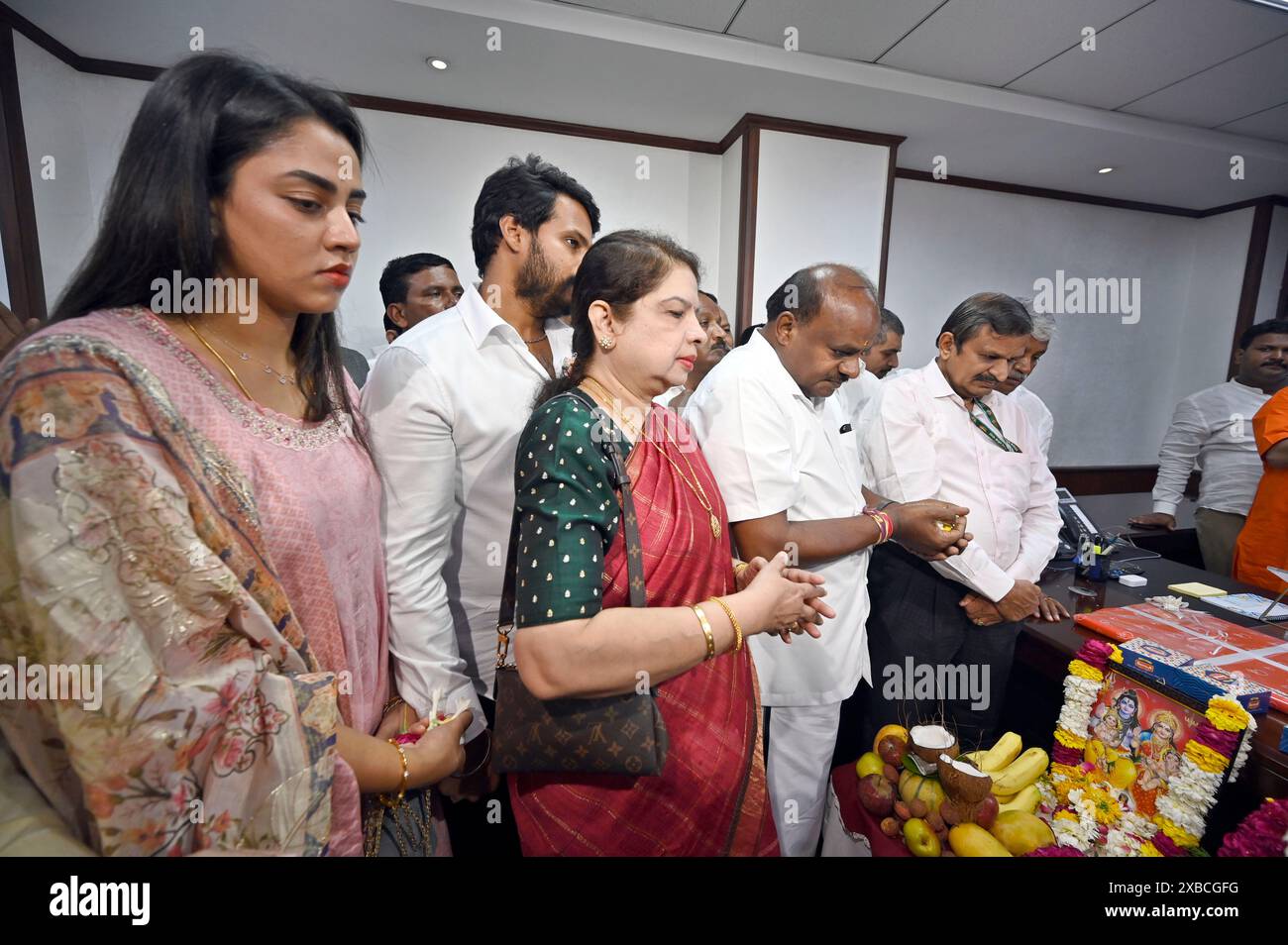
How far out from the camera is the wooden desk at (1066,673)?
3.11 ft

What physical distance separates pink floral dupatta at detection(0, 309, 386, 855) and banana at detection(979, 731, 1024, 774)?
1.44 m

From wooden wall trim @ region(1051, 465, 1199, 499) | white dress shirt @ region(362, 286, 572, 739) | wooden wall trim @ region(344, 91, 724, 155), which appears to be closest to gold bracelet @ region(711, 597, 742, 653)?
white dress shirt @ region(362, 286, 572, 739)

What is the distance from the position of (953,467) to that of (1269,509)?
1629 millimetres

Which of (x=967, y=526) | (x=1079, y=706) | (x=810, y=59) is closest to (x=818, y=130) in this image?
(x=810, y=59)

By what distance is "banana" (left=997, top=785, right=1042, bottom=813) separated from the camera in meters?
1.14

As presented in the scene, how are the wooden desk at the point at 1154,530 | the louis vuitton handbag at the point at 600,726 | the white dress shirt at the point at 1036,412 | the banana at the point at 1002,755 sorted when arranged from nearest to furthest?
the louis vuitton handbag at the point at 600,726 < the banana at the point at 1002,755 < the white dress shirt at the point at 1036,412 < the wooden desk at the point at 1154,530

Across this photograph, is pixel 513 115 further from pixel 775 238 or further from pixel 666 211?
pixel 775 238

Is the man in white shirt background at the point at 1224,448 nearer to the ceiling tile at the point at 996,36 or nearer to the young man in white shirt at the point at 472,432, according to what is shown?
the ceiling tile at the point at 996,36

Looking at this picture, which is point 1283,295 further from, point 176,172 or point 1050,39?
point 176,172

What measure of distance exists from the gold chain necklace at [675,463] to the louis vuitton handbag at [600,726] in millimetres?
53

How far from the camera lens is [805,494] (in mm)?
1312

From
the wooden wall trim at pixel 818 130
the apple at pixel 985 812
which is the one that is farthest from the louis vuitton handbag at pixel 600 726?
the wooden wall trim at pixel 818 130

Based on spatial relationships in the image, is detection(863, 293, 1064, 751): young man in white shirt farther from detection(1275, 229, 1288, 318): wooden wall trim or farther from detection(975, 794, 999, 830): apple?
Answer: detection(1275, 229, 1288, 318): wooden wall trim

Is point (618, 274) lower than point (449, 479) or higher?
higher
